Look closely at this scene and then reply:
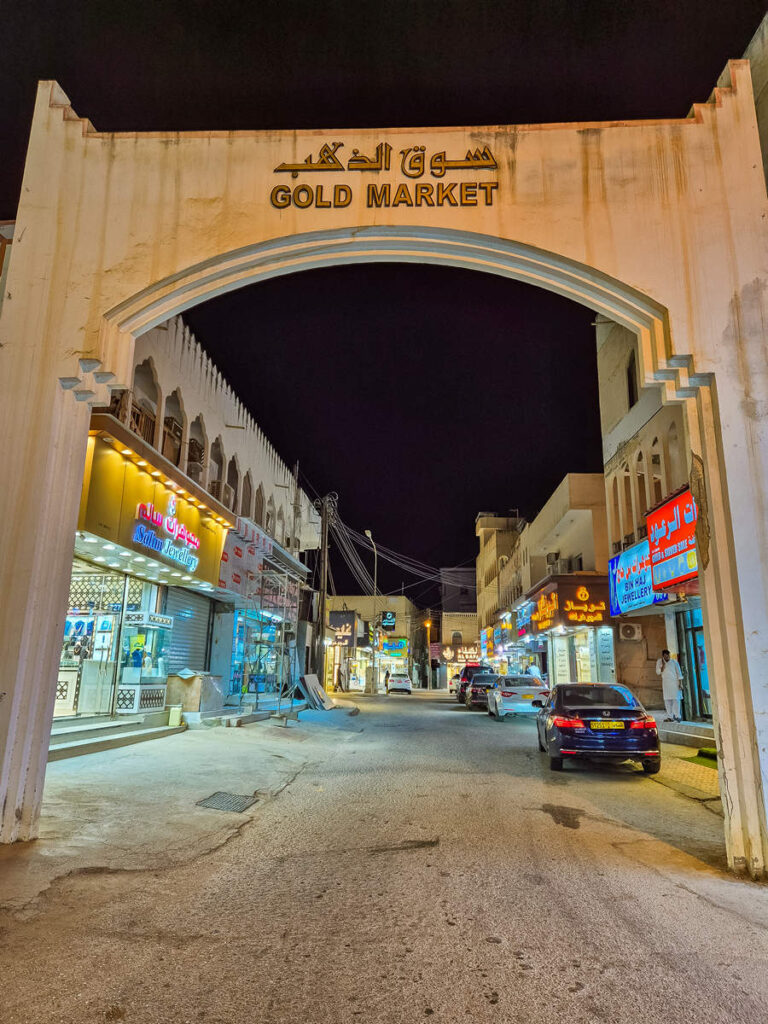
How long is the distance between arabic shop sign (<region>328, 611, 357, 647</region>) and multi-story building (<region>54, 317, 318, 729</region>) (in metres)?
20.4

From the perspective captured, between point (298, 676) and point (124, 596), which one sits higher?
point (124, 596)

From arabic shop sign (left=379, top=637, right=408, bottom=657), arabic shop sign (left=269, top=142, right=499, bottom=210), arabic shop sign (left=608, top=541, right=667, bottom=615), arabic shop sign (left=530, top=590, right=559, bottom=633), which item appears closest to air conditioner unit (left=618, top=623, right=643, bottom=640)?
arabic shop sign (left=608, top=541, right=667, bottom=615)

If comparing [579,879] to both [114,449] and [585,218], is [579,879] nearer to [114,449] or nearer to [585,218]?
[585,218]

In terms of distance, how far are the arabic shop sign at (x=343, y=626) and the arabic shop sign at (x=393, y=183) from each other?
38.1 metres

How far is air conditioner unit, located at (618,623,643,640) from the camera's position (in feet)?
75.8

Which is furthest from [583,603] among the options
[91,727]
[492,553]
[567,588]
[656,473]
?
[492,553]

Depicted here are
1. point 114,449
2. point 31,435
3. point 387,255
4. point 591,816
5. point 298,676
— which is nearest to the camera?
point 31,435

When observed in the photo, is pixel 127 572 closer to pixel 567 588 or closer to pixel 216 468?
pixel 216 468

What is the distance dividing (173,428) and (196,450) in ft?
5.19

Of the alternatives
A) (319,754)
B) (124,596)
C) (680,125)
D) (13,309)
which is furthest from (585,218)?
(124,596)

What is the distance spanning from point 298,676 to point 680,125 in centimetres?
2180

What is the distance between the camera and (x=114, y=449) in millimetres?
12609

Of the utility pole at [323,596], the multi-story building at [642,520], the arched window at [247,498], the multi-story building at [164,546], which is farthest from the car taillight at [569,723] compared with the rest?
the utility pole at [323,596]

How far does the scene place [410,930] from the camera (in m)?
4.11
